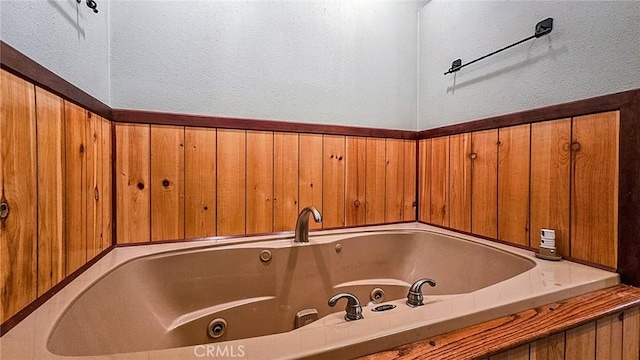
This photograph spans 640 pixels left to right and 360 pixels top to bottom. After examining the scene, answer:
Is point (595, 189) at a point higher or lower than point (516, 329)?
higher

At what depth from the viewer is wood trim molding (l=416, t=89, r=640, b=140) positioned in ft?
2.64

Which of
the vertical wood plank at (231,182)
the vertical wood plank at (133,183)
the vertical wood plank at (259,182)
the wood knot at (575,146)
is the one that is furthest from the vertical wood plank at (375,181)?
the vertical wood plank at (133,183)

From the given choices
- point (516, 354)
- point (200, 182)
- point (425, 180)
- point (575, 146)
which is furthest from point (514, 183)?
point (200, 182)

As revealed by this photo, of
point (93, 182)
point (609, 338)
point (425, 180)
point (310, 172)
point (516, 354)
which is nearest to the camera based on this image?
point (516, 354)

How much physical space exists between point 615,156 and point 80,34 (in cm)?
164

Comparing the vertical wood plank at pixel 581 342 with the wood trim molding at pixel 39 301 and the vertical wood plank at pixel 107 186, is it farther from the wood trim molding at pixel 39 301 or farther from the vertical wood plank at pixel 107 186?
the vertical wood plank at pixel 107 186

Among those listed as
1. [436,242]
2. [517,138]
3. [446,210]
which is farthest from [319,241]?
[517,138]

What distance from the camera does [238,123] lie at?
1212 mm

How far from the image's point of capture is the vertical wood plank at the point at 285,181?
128cm

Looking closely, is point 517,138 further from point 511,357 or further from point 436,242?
point 511,357

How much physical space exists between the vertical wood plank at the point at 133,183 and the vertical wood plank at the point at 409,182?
1264mm

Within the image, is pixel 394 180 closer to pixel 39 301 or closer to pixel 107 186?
pixel 107 186

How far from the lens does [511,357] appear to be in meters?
0.53

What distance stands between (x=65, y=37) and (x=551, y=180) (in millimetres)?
1576
